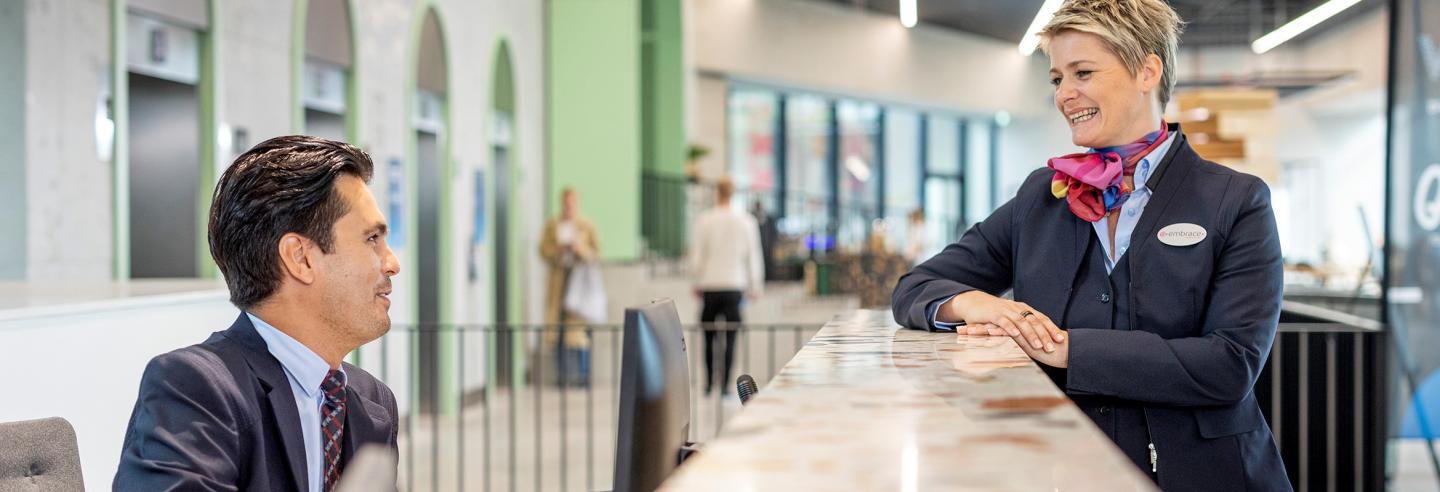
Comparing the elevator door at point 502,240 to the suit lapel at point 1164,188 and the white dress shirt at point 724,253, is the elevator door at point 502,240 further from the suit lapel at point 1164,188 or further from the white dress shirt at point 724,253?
the suit lapel at point 1164,188

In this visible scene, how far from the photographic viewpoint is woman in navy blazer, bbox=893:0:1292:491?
161 centimetres

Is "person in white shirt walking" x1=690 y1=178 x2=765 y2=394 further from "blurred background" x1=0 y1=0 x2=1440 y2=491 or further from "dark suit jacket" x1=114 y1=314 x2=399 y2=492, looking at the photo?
"dark suit jacket" x1=114 y1=314 x2=399 y2=492

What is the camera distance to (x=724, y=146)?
56.2ft

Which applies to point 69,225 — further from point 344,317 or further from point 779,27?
point 779,27

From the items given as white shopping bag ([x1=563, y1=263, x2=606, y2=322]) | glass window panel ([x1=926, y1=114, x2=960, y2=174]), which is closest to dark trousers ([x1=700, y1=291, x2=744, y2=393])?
white shopping bag ([x1=563, y1=263, x2=606, y2=322])

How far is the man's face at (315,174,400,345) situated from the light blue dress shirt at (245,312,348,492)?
0.05m

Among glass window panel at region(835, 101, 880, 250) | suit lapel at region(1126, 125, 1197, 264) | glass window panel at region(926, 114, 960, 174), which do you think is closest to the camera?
suit lapel at region(1126, 125, 1197, 264)

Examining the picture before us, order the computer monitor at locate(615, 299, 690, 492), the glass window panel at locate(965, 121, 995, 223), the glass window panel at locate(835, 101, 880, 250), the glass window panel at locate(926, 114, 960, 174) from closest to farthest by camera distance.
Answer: the computer monitor at locate(615, 299, 690, 492), the glass window panel at locate(835, 101, 880, 250), the glass window panel at locate(926, 114, 960, 174), the glass window panel at locate(965, 121, 995, 223)

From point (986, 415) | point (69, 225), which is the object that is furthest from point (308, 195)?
point (69, 225)

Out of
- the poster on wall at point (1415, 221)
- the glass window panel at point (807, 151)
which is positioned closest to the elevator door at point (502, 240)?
the poster on wall at point (1415, 221)

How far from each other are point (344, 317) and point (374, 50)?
5.98 metres

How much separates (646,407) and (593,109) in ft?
33.1

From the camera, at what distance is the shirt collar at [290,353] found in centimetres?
162

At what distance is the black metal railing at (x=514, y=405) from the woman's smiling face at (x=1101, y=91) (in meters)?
3.43
